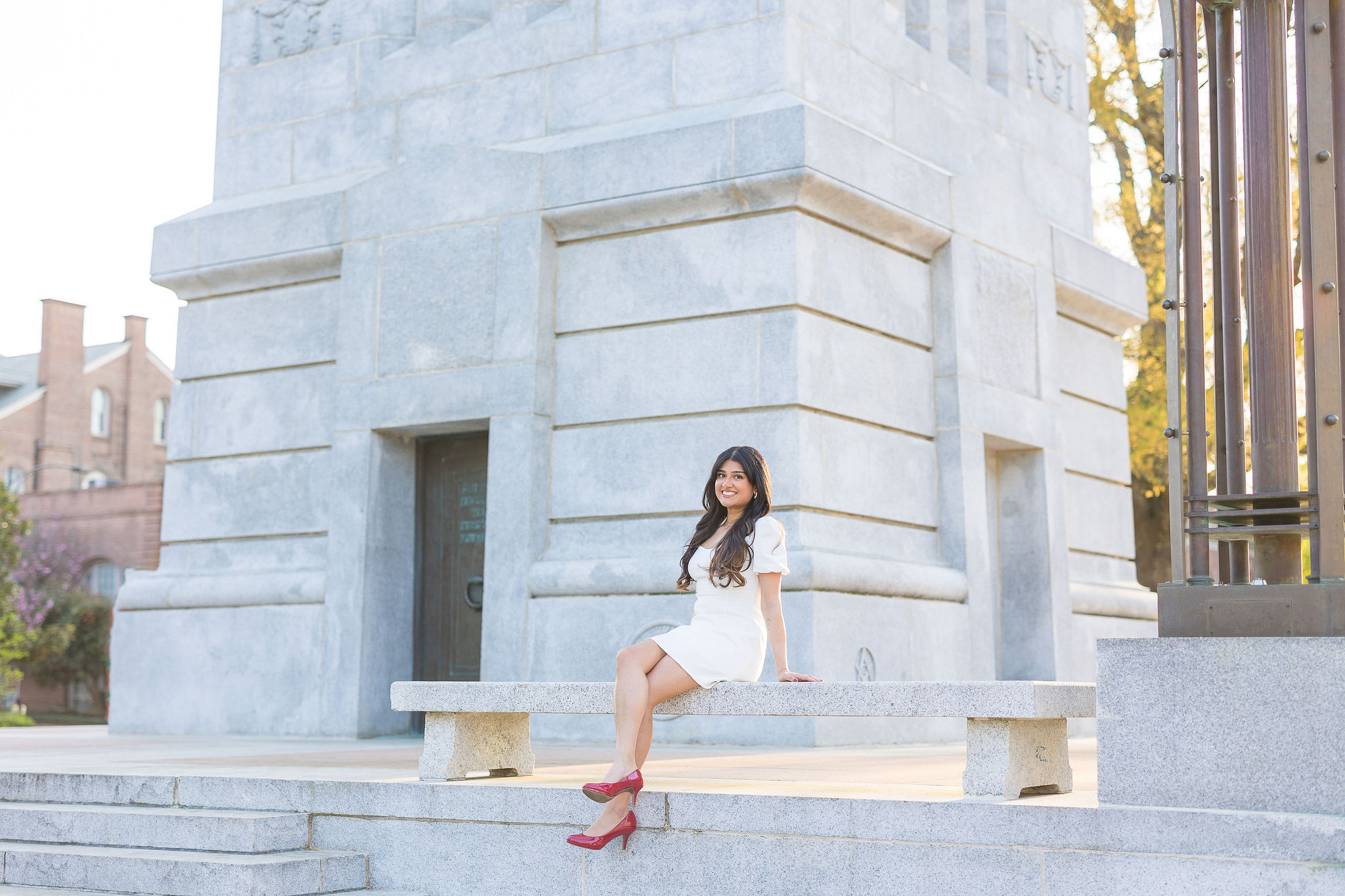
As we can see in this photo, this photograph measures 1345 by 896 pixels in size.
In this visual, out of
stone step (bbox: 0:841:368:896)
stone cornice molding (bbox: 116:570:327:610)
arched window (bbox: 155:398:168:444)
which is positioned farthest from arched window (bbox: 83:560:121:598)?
stone step (bbox: 0:841:368:896)

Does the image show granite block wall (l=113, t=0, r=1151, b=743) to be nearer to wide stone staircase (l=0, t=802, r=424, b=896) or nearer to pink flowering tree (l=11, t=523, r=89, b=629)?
wide stone staircase (l=0, t=802, r=424, b=896)

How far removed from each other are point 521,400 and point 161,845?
532cm

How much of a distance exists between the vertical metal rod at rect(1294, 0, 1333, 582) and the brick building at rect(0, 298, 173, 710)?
4989 cm

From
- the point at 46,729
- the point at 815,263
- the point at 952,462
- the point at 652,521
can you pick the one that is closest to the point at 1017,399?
the point at 952,462

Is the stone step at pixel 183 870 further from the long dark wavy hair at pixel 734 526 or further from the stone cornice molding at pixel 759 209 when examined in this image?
the stone cornice molding at pixel 759 209

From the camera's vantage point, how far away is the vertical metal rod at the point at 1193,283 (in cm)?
564

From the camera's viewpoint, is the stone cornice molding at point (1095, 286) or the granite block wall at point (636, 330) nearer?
the granite block wall at point (636, 330)

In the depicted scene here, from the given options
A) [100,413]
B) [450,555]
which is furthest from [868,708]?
[100,413]

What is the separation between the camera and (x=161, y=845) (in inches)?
281

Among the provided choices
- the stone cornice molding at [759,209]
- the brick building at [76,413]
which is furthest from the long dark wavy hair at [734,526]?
the brick building at [76,413]

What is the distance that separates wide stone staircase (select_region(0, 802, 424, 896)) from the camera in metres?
6.48

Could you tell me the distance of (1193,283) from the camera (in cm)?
586

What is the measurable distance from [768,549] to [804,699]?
819 millimetres

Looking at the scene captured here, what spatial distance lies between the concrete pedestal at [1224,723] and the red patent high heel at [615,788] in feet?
6.03
